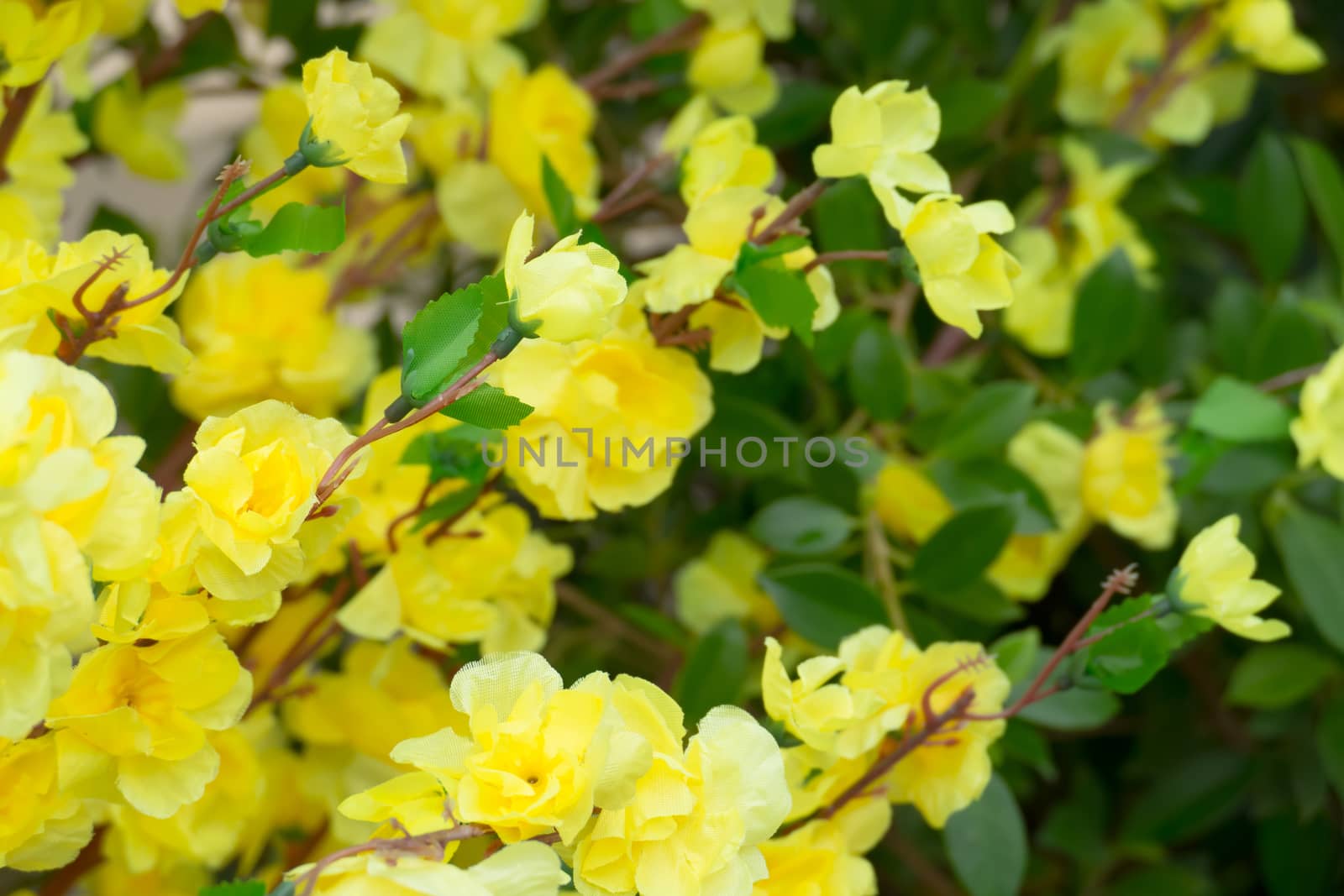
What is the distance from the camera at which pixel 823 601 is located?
0.43 m

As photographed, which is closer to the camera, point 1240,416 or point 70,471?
point 70,471

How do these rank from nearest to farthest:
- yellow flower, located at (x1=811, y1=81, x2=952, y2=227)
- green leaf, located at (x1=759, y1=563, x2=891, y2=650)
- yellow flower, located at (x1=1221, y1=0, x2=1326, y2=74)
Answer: yellow flower, located at (x1=811, y1=81, x2=952, y2=227)
green leaf, located at (x1=759, y1=563, x2=891, y2=650)
yellow flower, located at (x1=1221, y1=0, x2=1326, y2=74)

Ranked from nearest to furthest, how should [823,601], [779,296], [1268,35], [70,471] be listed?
[70,471] < [779,296] < [823,601] < [1268,35]

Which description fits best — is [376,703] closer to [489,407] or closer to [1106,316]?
[489,407]

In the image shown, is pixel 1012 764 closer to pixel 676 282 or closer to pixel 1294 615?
A: pixel 1294 615

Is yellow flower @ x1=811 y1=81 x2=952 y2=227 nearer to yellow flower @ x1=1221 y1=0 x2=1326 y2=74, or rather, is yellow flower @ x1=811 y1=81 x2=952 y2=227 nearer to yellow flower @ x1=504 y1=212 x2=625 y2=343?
A: yellow flower @ x1=504 y1=212 x2=625 y2=343

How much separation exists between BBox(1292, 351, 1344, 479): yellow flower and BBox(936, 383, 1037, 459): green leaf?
93 mm

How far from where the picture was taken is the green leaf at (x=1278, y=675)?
51 centimetres

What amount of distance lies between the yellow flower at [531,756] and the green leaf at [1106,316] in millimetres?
333

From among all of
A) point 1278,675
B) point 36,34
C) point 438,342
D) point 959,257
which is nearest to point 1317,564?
point 1278,675

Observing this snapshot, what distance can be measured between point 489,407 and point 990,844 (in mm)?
254

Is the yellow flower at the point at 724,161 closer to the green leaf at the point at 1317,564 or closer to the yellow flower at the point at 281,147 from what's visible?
the yellow flower at the point at 281,147

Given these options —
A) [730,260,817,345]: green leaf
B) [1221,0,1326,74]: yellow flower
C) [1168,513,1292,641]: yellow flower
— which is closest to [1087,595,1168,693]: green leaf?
[1168,513,1292,641]: yellow flower

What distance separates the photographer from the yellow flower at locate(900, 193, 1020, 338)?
0.31 metres
